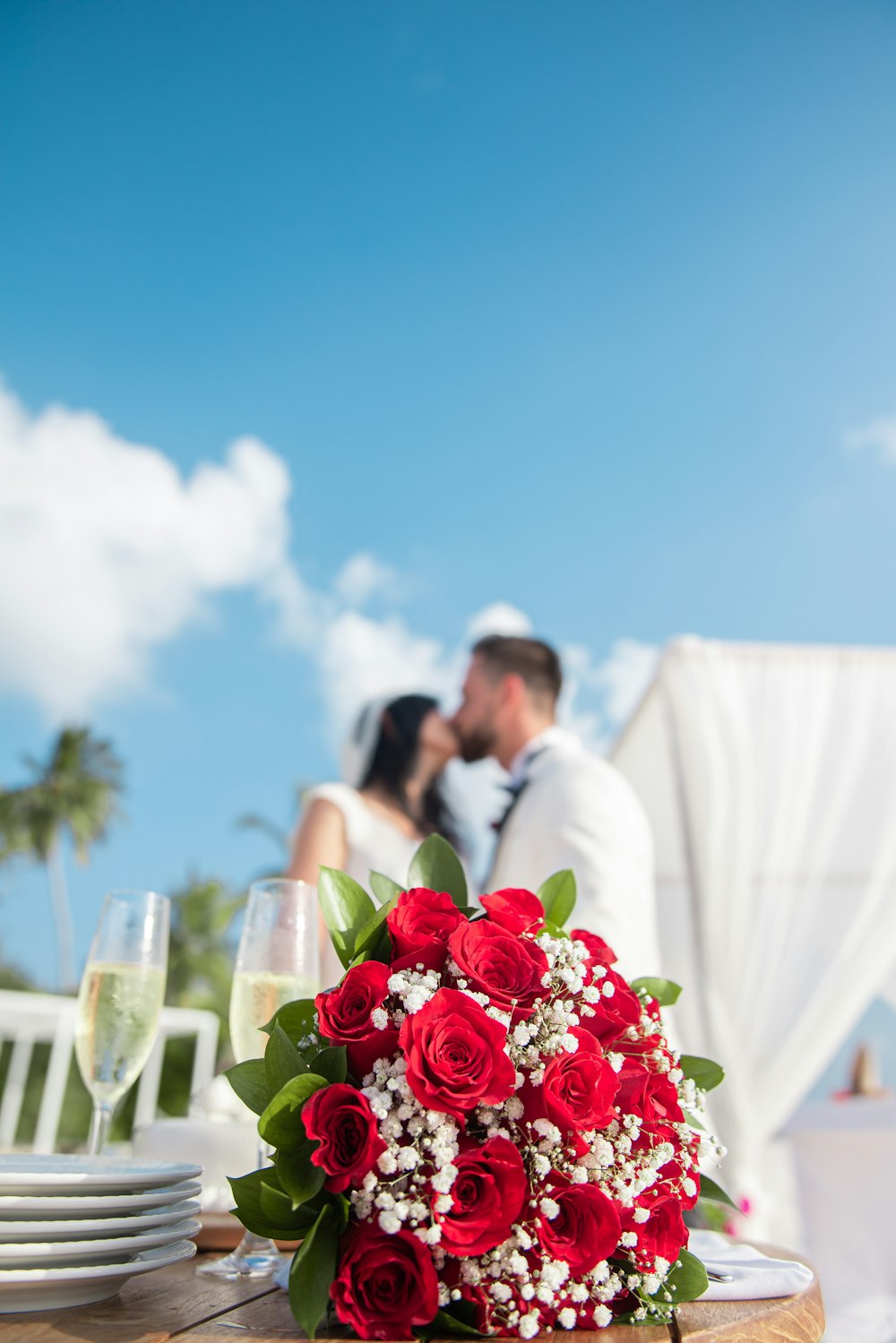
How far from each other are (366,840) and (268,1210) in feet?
7.17

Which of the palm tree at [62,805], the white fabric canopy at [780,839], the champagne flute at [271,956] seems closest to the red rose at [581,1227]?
the champagne flute at [271,956]

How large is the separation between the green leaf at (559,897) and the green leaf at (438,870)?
0.09m

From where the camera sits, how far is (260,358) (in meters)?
22.0

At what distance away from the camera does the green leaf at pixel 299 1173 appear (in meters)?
0.72

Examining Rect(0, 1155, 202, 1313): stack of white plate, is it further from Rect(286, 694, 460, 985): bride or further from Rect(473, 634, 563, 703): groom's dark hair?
Rect(473, 634, 563, 703): groom's dark hair

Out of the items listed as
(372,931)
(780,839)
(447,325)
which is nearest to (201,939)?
(447,325)

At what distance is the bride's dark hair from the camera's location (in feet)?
10.9

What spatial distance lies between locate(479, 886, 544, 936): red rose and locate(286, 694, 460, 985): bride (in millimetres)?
1919

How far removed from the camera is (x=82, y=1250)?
2.53ft

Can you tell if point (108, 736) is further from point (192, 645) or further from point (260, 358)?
point (192, 645)

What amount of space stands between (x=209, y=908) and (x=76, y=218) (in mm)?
19099

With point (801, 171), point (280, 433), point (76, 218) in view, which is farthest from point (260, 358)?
point (801, 171)

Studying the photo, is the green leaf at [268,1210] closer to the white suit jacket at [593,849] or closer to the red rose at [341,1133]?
the red rose at [341,1133]

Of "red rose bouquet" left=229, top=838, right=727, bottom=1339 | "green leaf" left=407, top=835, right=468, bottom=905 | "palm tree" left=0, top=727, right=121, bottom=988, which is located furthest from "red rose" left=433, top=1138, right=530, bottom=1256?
"palm tree" left=0, top=727, right=121, bottom=988
